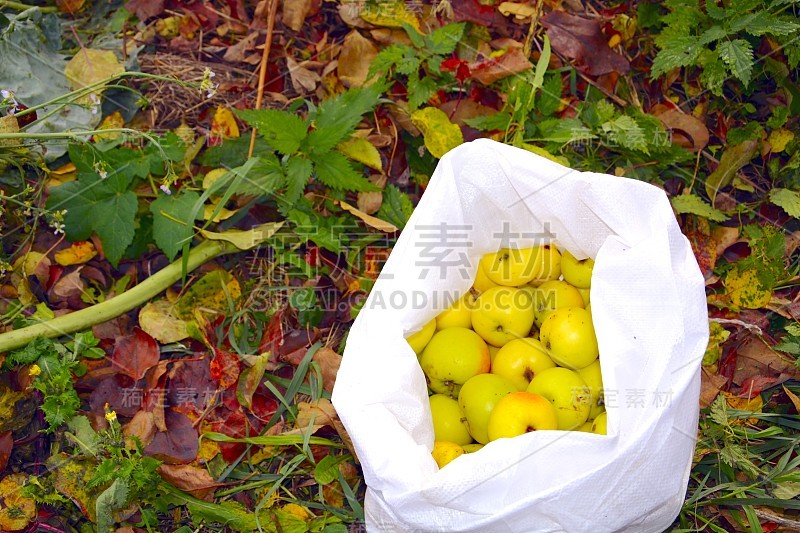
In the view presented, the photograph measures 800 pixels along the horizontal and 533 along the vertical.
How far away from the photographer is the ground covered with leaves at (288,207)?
1.64 metres

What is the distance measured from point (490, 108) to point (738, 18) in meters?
0.71

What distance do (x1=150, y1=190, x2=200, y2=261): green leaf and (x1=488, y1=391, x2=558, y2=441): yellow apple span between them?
0.97 metres

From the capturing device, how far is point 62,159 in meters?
1.96

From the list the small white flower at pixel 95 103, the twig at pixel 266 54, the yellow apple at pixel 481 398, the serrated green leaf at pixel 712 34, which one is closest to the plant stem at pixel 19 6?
the small white flower at pixel 95 103

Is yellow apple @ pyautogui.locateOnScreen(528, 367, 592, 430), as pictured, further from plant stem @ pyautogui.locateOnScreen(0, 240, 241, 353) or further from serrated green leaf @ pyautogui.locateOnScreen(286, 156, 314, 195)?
plant stem @ pyautogui.locateOnScreen(0, 240, 241, 353)

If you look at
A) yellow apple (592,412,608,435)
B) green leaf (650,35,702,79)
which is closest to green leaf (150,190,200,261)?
yellow apple (592,412,608,435)

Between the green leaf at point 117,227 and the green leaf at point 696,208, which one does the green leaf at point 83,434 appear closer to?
the green leaf at point 117,227

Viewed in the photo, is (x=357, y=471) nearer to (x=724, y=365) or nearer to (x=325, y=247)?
(x=325, y=247)

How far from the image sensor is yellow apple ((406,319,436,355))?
5.16ft

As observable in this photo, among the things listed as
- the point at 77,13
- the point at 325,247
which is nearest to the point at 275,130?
the point at 325,247

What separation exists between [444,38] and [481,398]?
1085 millimetres

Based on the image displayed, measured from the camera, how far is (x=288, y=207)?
6.02 ft

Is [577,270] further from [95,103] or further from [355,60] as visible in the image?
[95,103]

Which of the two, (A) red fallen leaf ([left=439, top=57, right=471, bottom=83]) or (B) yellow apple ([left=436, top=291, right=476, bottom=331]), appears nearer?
(B) yellow apple ([left=436, top=291, right=476, bottom=331])
